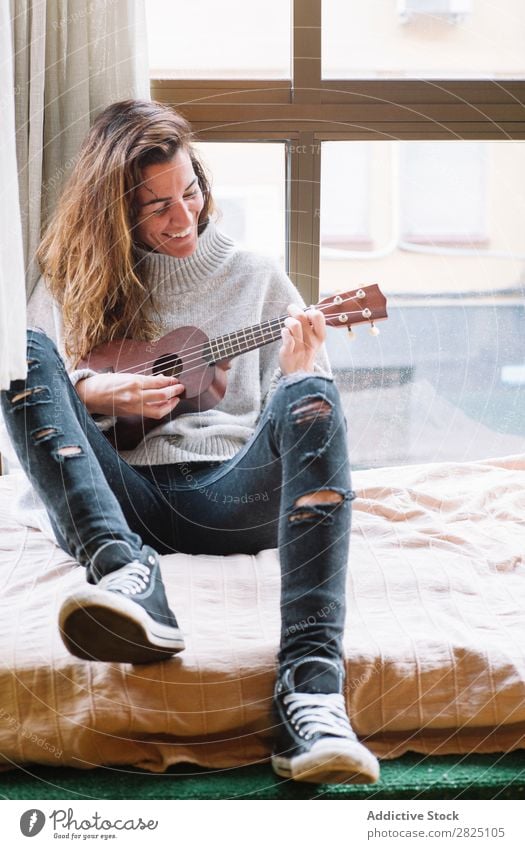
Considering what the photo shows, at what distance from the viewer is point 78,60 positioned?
1076mm

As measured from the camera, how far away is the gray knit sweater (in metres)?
0.93

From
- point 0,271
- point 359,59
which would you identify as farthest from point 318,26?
point 0,271

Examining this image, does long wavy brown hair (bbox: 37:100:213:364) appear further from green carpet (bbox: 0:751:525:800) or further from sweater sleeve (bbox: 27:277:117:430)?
green carpet (bbox: 0:751:525:800)

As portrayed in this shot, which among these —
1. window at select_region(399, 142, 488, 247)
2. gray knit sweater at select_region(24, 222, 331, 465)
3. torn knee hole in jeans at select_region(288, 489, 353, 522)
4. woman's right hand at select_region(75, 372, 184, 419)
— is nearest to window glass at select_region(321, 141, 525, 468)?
window at select_region(399, 142, 488, 247)

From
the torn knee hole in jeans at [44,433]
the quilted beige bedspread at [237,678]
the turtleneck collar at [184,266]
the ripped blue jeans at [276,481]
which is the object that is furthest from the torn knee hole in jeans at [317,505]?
the turtleneck collar at [184,266]

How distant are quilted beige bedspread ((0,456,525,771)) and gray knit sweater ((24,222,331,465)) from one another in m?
0.13

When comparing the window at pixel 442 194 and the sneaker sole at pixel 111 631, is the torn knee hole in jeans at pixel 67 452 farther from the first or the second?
the window at pixel 442 194

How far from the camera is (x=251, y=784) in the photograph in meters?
0.71

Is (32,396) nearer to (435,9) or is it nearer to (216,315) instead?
(216,315)

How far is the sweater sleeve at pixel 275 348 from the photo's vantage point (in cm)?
95

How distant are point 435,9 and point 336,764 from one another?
101cm
